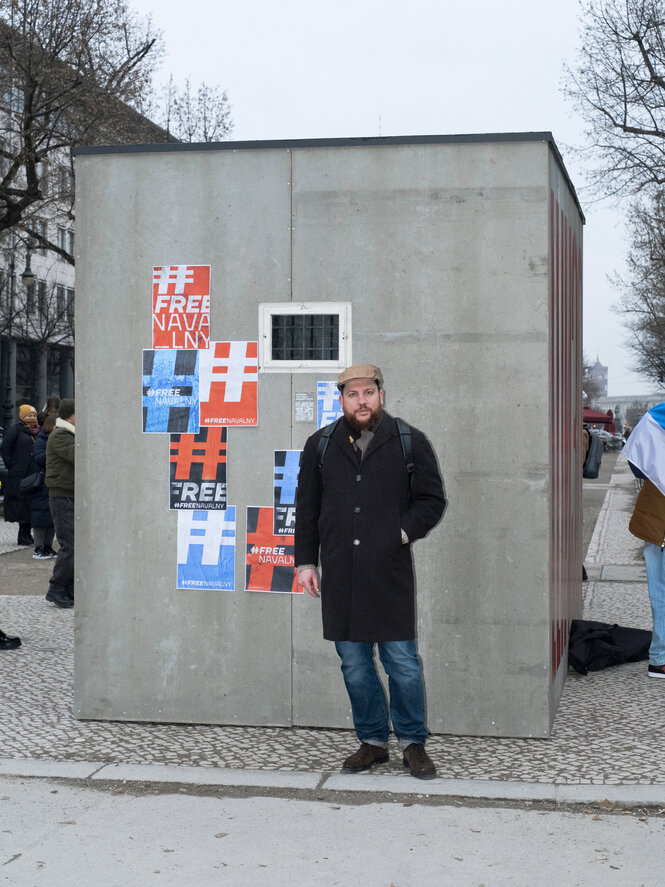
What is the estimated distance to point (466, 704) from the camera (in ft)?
19.8

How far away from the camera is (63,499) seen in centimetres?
1030

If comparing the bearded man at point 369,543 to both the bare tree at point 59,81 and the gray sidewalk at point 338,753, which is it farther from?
the bare tree at point 59,81

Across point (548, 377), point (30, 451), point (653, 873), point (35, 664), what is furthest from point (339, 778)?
point (30, 451)

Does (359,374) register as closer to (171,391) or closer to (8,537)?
(171,391)

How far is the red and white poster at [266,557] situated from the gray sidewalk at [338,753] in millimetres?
753

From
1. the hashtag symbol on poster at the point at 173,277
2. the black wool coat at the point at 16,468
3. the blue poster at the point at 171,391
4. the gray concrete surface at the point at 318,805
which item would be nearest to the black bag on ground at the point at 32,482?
the black wool coat at the point at 16,468

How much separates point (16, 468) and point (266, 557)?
29.9 ft

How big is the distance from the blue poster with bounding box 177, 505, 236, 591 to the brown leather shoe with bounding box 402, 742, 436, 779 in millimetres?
1363

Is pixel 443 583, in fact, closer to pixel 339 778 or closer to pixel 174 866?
pixel 339 778

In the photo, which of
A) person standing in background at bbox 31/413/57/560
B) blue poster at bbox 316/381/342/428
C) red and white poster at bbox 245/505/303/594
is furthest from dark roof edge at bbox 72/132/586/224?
person standing in background at bbox 31/413/57/560

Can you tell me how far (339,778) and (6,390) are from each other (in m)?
46.0

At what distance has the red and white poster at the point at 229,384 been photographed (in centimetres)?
625

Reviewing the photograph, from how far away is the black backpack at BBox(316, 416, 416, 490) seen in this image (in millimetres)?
5371

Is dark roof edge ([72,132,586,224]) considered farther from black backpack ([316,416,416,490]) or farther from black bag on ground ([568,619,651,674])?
→ black bag on ground ([568,619,651,674])
